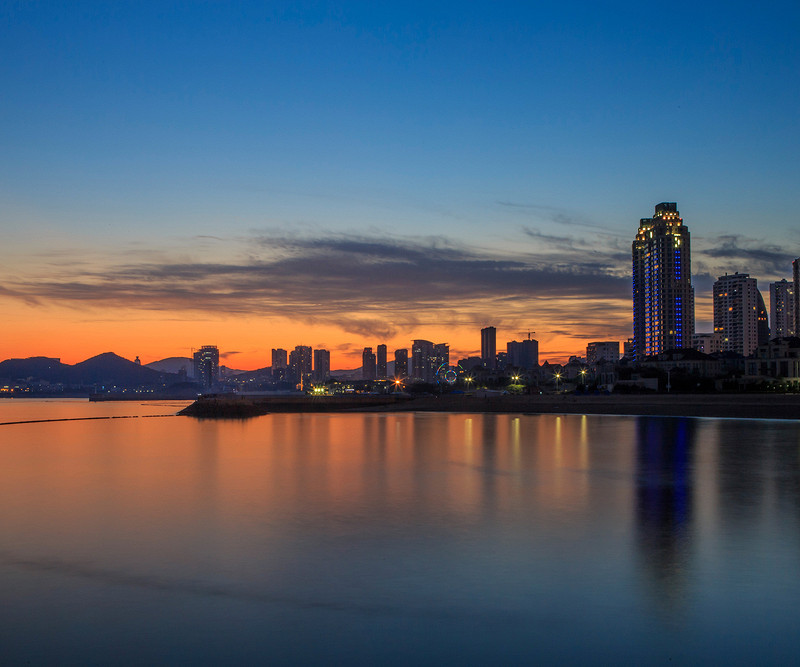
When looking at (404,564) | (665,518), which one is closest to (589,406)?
(665,518)

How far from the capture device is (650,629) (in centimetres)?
950

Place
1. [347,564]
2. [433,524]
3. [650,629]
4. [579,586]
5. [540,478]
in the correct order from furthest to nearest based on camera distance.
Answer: [540,478] → [433,524] → [347,564] → [579,586] → [650,629]

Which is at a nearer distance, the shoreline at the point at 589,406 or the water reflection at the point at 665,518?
the water reflection at the point at 665,518

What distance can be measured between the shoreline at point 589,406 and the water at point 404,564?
48317mm

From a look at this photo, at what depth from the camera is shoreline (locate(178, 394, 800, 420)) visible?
73.4 metres

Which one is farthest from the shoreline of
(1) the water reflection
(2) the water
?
(2) the water

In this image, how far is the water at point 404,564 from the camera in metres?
9.06

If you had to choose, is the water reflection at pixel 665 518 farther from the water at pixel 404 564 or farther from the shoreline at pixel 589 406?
the shoreline at pixel 589 406

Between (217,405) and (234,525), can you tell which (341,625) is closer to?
(234,525)

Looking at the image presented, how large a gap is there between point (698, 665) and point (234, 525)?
11.5 meters

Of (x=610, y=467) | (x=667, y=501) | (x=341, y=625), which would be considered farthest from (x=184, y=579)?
(x=610, y=467)

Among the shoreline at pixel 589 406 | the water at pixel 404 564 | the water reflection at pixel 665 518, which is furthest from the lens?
the shoreline at pixel 589 406

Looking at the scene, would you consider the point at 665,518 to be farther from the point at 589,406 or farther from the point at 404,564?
the point at 589,406

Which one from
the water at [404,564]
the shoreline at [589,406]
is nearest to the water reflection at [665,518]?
the water at [404,564]
